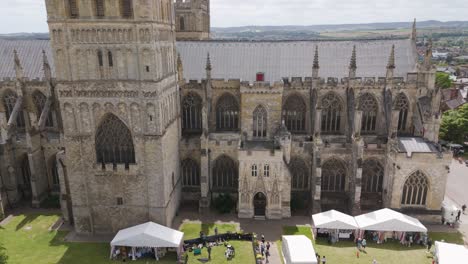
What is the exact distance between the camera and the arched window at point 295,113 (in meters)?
37.8

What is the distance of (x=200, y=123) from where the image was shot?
1548 inches

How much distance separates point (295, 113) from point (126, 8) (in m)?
20.4

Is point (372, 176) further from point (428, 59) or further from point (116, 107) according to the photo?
point (116, 107)

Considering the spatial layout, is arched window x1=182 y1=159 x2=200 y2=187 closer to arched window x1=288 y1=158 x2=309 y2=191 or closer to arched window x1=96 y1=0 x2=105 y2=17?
arched window x1=288 y1=158 x2=309 y2=191

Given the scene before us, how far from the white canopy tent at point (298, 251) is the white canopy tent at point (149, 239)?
8.41 m

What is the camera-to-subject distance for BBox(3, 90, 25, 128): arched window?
39406mm

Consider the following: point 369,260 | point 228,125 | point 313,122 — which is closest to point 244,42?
point 228,125

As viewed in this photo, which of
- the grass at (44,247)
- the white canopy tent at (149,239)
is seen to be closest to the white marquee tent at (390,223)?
the white canopy tent at (149,239)

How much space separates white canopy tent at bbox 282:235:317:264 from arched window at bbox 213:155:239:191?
1041cm

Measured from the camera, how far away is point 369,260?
27484 millimetres

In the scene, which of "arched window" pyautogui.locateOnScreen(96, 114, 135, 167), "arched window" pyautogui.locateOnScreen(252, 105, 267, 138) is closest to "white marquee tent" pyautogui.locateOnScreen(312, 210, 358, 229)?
"arched window" pyautogui.locateOnScreen(252, 105, 267, 138)

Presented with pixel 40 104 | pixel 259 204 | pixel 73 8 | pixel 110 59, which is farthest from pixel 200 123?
pixel 40 104

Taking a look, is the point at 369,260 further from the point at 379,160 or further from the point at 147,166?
the point at 147,166

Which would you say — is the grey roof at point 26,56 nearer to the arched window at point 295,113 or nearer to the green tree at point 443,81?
the arched window at point 295,113
